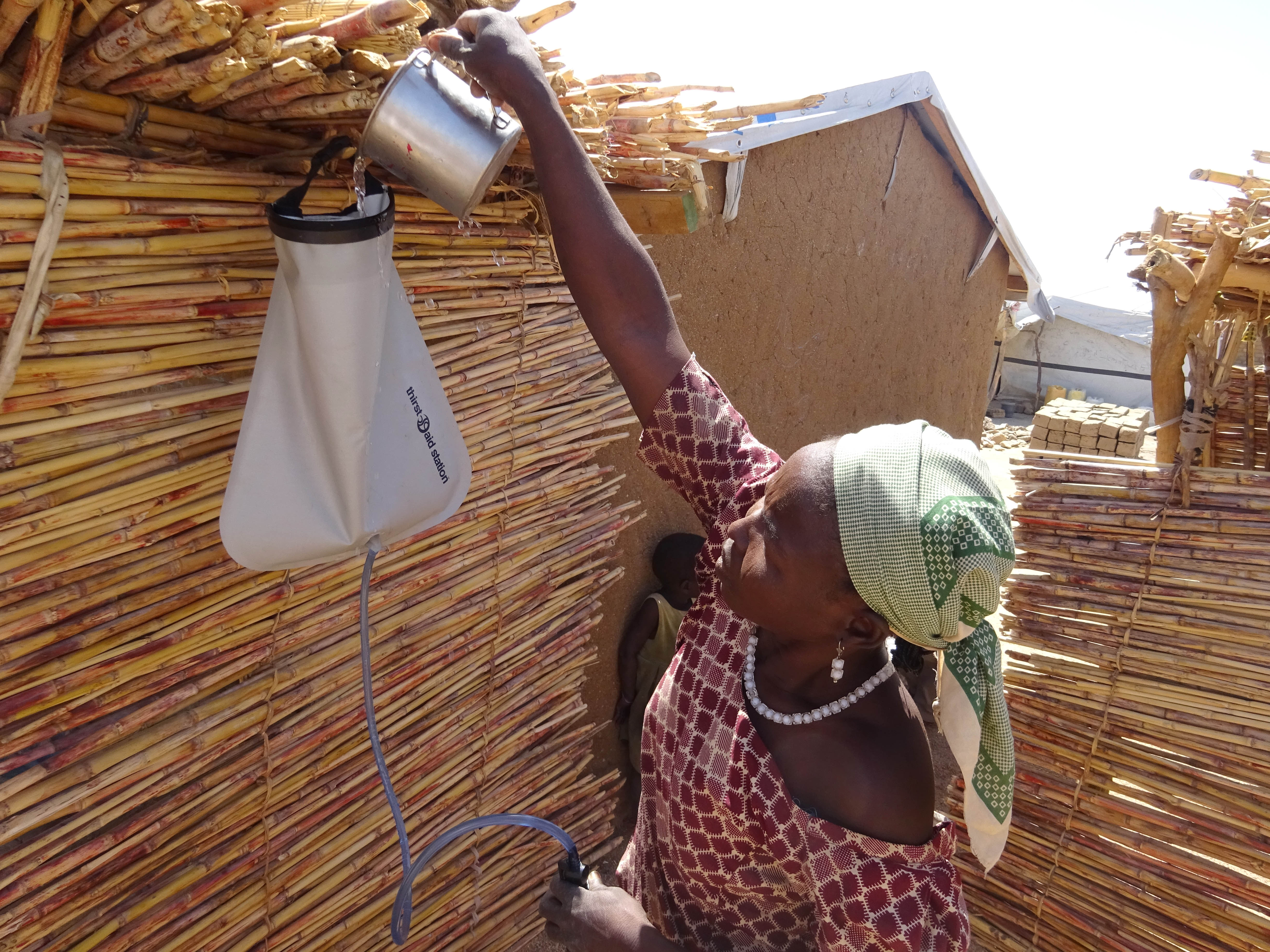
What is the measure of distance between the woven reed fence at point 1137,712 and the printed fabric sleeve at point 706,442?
73.4 inches

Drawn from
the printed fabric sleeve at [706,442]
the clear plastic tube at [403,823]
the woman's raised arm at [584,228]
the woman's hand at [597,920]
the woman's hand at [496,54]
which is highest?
the woman's hand at [496,54]

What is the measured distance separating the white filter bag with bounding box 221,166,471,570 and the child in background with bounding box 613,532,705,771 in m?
2.29

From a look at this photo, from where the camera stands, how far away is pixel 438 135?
1.35 m

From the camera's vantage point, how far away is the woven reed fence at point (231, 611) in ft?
4.69

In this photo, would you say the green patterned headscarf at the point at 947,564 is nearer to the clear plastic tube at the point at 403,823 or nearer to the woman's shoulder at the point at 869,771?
the woman's shoulder at the point at 869,771

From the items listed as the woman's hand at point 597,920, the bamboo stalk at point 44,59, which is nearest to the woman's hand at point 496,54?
the bamboo stalk at point 44,59

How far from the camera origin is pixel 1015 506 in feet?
10.9

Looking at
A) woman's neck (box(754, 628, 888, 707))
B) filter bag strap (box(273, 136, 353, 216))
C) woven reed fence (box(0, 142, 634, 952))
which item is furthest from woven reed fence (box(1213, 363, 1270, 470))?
filter bag strap (box(273, 136, 353, 216))

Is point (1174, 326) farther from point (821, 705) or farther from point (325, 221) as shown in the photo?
point (325, 221)

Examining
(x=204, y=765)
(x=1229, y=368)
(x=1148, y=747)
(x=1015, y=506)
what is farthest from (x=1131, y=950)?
(x=204, y=765)

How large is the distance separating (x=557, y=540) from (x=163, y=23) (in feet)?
5.48

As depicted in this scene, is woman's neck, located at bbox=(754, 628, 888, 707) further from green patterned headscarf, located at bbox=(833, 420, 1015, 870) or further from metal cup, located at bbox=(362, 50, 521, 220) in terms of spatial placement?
metal cup, located at bbox=(362, 50, 521, 220)

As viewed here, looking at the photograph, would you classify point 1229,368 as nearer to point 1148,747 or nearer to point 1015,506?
point 1015,506

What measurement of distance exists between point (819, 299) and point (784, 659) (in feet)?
11.2
